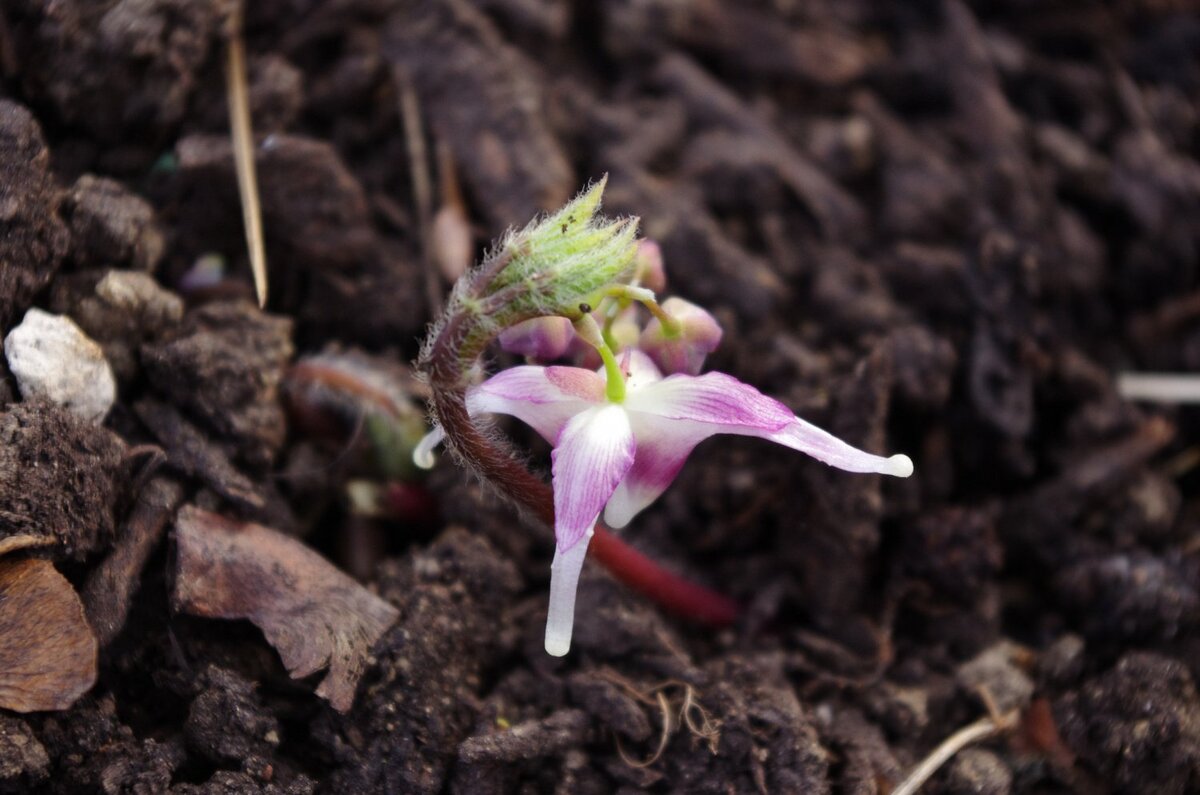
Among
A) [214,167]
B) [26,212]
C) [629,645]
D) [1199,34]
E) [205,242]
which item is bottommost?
[629,645]

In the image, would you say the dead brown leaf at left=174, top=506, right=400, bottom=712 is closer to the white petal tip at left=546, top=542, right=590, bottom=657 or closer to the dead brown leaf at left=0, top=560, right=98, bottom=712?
the dead brown leaf at left=0, top=560, right=98, bottom=712

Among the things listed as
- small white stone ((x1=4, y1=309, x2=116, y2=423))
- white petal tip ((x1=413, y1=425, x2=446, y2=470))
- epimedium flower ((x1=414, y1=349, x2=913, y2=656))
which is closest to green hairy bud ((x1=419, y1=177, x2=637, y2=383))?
epimedium flower ((x1=414, y1=349, x2=913, y2=656))

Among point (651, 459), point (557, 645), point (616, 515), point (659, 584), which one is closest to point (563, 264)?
point (651, 459)

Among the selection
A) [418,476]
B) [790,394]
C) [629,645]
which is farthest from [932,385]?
[418,476]

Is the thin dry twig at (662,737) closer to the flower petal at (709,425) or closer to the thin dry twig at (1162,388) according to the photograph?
the flower petal at (709,425)

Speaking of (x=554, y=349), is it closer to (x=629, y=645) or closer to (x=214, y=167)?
(x=629, y=645)

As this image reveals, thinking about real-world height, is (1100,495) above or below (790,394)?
below
